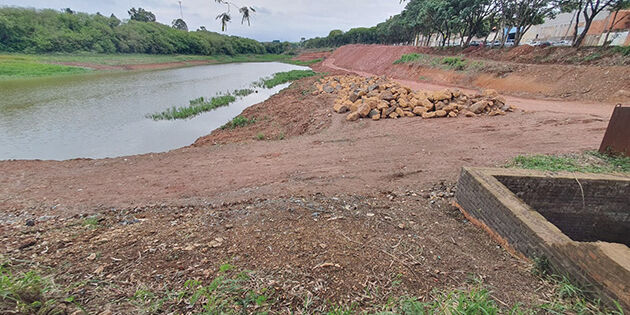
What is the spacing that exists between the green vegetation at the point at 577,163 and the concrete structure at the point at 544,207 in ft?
2.35

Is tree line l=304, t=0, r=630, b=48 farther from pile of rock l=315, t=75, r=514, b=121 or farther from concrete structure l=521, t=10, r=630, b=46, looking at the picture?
pile of rock l=315, t=75, r=514, b=121

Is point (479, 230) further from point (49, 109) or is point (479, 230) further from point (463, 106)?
point (49, 109)

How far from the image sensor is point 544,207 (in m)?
3.54

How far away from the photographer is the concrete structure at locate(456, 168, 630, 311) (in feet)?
8.14

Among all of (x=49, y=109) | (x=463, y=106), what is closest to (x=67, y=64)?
(x=49, y=109)

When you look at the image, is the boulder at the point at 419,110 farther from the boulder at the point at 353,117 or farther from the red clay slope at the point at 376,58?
the red clay slope at the point at 376,58

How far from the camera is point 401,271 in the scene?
7.73 feet

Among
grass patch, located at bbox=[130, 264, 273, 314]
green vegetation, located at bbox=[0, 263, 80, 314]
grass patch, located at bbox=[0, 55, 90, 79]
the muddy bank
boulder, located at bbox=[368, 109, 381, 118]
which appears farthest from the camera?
grass patch, located at bbox=[0, 55, 90, 79]

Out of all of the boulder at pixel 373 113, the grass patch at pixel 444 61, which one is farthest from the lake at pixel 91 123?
the grass patch at pixel 444 61

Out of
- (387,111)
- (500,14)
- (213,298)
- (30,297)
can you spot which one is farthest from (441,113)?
(500,14)

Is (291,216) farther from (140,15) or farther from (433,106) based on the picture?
(140,15)

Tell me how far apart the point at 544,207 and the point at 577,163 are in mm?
1723

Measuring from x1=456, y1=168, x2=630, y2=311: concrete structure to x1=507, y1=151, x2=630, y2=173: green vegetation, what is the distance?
0.72 m

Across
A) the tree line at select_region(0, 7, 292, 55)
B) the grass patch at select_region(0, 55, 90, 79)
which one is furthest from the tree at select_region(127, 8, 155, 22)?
the grass patch at select_region(0, 55, 90, 79)
